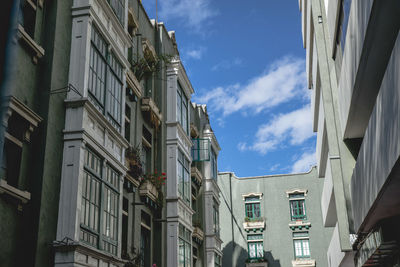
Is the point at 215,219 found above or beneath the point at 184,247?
above

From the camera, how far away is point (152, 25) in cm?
2327

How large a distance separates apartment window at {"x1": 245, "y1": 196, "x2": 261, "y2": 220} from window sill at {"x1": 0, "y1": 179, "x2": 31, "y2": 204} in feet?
108

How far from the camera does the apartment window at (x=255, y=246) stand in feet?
130

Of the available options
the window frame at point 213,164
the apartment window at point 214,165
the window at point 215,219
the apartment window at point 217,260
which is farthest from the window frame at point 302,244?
the apartment window at point 214,165

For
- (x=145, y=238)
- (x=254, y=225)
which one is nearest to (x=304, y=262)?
(x=254, y=225)

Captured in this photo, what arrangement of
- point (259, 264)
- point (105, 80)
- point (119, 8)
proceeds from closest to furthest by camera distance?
point (105, 80) → point (119, 8) → point (259, 264)

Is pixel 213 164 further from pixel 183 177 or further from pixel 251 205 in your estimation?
pixel 183 177

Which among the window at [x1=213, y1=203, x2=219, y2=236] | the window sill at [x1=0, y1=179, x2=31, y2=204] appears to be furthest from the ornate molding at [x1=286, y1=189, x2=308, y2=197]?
the window sill at [x1=0, y1=179, x2=31, y2=204]

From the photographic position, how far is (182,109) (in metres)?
24.8

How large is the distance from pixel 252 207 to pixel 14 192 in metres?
33.8

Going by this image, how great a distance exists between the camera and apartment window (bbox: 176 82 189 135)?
78.1 feet

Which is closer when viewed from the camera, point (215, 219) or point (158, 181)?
point (158, 181)

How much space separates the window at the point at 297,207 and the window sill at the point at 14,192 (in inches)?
1307

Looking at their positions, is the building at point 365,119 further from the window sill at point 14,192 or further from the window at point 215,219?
the window at point 215,219
